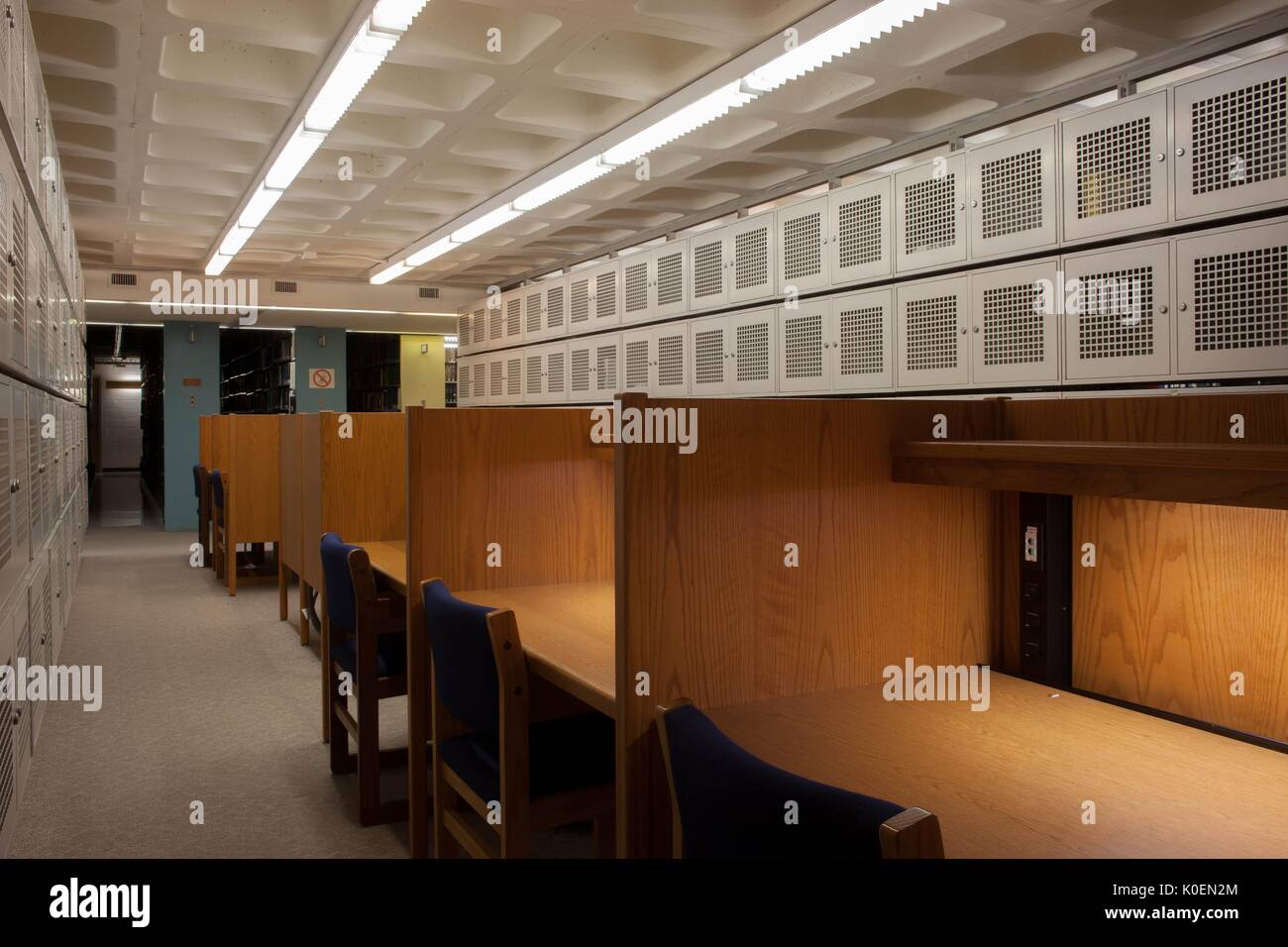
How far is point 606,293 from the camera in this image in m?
7.93

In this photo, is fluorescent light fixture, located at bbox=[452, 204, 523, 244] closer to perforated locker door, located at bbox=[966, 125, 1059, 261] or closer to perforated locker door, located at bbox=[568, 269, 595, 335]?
perforated locker door, located at bbox=[568, 269, 595, 335]

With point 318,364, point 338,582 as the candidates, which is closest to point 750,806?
point 338,582

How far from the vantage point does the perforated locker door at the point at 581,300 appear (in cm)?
819

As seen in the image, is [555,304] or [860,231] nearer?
[860,231]

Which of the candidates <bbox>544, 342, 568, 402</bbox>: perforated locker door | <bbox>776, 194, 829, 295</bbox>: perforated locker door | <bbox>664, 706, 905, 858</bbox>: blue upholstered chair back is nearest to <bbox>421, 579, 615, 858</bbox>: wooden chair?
<bbox>664, 706, 905, 858</bbox>: blue upholstered chair back

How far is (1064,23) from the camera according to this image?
3951mm

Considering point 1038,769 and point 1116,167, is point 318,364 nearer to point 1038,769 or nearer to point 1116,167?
point 1116,167

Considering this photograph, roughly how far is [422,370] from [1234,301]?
11.4m

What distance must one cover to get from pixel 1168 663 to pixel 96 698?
451 centimetres

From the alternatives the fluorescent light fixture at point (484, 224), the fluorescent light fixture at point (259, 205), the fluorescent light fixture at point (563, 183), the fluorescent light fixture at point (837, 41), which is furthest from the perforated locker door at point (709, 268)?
the fluorescent light fixture at point (259, 205)

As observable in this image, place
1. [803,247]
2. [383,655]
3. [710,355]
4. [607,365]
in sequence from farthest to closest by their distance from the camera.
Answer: [607,365]
[710,355]
[803,247]
[383,655]

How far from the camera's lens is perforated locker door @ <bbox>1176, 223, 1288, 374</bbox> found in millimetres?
3414
